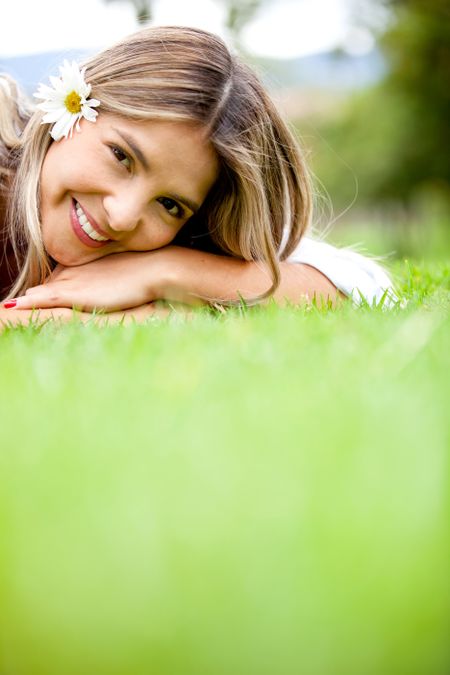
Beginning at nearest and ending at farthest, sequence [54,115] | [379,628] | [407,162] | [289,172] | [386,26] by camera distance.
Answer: [379,628], [54,115], [289,172], [386,26], [407,162]

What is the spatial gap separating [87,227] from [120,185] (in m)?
0.23

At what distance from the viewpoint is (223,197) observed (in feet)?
10.1

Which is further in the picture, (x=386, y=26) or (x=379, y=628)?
(x=386, y=26)

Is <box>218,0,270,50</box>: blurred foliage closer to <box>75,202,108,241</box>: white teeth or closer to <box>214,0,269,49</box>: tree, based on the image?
<box>214,0,269,49</box>: tree

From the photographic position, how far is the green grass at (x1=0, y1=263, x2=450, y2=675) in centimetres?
82

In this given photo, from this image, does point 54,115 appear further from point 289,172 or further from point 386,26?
point 386,26

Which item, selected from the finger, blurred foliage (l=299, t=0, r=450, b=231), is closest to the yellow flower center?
the finger

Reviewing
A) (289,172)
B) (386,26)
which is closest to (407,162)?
(386,26)

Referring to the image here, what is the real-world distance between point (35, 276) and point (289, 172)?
108 centimetres

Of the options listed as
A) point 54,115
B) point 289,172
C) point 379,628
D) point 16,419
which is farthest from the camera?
point 289,172

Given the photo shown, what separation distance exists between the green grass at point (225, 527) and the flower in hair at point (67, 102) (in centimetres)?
174

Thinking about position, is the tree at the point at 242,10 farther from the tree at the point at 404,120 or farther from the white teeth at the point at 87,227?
the white teeth at the point at 87,227

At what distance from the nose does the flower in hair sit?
14.1 inches

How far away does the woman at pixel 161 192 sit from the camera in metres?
2.72
